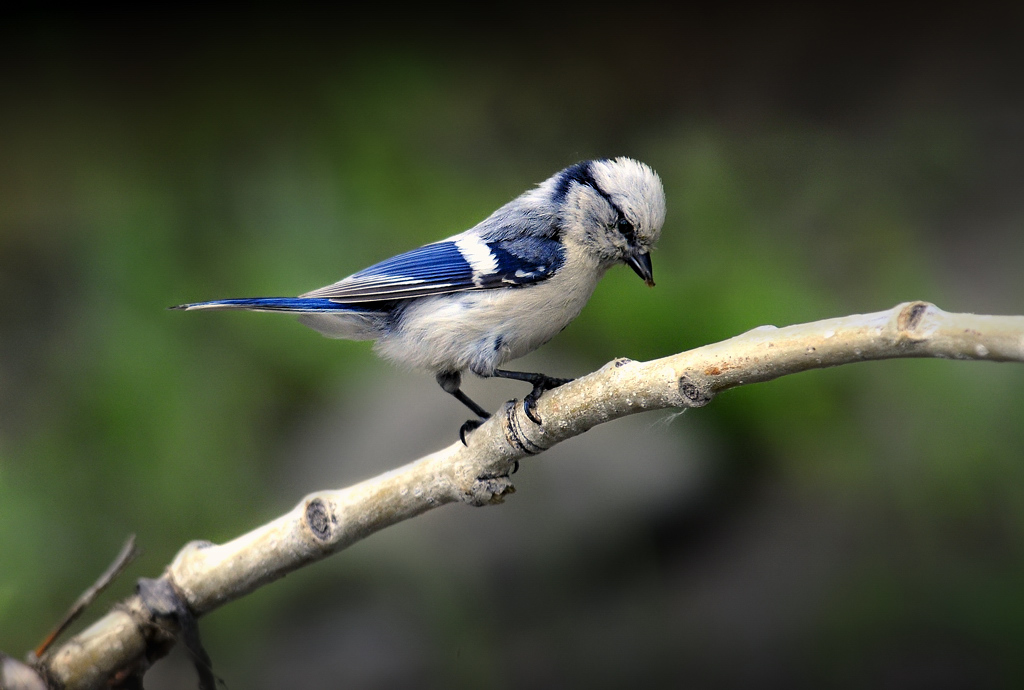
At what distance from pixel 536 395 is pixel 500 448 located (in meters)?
0.04

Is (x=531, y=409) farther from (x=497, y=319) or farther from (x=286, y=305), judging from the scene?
(x=286, y=305)

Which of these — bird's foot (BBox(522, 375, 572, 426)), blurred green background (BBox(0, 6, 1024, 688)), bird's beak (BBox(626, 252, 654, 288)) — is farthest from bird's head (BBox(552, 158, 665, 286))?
blurred green background (BBox(0, 6, 1024, 688))

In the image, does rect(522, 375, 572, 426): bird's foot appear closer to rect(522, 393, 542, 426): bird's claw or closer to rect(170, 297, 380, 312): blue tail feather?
rect(522, 393, 542, 426): bird's claw

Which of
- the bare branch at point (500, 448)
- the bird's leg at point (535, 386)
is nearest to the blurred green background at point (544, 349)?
the bare branch at point (500, 448)

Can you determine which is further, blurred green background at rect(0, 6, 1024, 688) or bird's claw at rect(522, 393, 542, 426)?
blurred green background at rect(0, 6, 1024, 688)

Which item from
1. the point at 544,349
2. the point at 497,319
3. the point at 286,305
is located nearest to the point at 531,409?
the point at 497,319

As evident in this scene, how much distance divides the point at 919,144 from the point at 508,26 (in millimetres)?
578

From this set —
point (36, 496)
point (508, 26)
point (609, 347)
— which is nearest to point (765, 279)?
point (609, 347)

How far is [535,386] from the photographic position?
0.61 metres

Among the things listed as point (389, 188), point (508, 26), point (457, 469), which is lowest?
point (457, 469)

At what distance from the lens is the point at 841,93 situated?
3.57 feet

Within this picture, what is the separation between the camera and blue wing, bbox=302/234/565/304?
2.19ft

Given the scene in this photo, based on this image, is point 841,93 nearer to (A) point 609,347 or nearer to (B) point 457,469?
(A) point 609,347

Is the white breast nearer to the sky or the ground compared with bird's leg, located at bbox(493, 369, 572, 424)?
nearer to the sky
